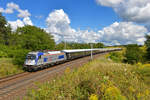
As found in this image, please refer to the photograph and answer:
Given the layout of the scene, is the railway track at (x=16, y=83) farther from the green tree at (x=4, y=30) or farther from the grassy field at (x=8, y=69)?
the green tree at (x=4, y=30)

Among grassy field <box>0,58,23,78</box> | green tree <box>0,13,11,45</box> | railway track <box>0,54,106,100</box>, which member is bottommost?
railway track <box>0,54,106,100</box>

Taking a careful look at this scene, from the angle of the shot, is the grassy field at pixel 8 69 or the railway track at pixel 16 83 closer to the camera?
the railway track at pixel 16 83

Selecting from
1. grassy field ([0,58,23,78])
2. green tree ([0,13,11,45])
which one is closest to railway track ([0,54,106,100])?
grassy field ([0,58,23,78])

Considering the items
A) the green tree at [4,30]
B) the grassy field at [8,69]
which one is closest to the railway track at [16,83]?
the grassy field at [8,69]

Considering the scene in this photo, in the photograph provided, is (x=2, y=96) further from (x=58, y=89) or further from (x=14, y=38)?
(x=14, y=38)

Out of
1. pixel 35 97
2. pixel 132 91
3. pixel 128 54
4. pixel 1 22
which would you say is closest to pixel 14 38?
pixel 1 22

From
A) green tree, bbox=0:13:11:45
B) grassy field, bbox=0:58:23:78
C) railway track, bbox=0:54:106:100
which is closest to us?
railway track, bbox=0:54:106:100

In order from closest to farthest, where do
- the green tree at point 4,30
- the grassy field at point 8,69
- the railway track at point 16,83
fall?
the railway track at point 16,83 → the grassy field at point 8,69 → the green tree at point 4,30

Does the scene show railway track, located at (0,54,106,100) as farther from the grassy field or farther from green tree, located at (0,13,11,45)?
green tree, located at (0,13,11,45)

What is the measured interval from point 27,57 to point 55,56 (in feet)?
20.0

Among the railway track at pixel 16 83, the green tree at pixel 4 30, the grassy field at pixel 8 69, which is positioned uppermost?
the green tree at pixel 4 30

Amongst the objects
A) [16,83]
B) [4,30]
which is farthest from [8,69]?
[4,30]

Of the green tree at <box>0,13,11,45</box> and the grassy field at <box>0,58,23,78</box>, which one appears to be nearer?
the grassy field at <box>0,58,23,78</box>

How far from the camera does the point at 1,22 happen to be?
46.8m
